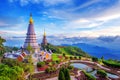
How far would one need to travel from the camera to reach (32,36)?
51.5 meters

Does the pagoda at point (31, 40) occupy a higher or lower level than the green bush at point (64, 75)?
→ higher

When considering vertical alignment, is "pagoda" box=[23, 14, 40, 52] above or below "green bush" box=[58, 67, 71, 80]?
above

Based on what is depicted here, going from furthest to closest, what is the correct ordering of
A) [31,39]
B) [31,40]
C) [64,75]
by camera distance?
1. [31,39]
2. [31,40]
3. [64,75]

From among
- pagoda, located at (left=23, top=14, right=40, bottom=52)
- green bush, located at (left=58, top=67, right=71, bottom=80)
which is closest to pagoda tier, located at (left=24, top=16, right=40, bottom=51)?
pagoda, located at (left=23, top=14, right=40, bottom=52)

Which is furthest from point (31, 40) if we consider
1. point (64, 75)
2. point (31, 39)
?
point (64, 75)

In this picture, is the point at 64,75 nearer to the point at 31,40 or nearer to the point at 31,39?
the point at 31,40

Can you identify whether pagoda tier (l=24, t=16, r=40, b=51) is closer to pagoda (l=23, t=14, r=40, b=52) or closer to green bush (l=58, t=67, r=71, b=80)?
pagoda (l=23, t=14, r=40, b=52)

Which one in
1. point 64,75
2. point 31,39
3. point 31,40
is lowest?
point 64,75

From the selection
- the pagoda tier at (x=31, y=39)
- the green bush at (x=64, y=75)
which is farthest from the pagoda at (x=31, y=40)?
the green bush at (x=64, y=75)

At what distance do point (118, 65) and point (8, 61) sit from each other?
20.1 meters

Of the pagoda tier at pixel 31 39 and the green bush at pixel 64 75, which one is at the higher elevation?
the pagoda tier at pixel 31 39

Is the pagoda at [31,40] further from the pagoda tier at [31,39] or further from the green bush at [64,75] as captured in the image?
the green bush at [64,75]

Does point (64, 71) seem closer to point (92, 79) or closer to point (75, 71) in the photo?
point (92, 79)

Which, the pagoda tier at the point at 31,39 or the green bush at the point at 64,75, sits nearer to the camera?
the green bush at the point at 64,75
